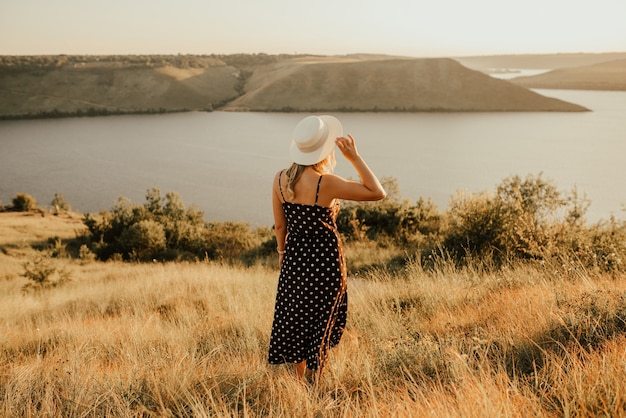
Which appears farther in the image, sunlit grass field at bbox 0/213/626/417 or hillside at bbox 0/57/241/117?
hillside at bbox 0/57/241/117

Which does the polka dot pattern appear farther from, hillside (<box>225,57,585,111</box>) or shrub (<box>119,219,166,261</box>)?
hillside (<box>225,57,585,111</box>)

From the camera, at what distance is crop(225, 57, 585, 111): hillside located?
331ft

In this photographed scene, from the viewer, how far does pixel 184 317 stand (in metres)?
5.11

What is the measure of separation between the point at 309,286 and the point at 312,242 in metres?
0.29

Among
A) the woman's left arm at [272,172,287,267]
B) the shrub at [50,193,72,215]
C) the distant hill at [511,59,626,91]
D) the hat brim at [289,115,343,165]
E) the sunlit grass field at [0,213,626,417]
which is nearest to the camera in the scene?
the sunlit grass field at [0,213,626,417]

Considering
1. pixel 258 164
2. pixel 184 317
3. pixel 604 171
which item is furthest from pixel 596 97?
pixel 184 317

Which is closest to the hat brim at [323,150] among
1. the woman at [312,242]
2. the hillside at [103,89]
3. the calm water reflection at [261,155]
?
the woman at [312,242]

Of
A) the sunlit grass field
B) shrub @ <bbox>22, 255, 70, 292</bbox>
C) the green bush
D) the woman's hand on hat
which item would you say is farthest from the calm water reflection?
the woman's hand on hat

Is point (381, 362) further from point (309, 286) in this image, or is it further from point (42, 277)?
point (42, 277)

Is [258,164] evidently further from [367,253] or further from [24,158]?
[367,253]

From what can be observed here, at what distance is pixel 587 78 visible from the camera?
412 feet

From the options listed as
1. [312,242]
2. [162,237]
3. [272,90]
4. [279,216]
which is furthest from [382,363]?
[272,90]

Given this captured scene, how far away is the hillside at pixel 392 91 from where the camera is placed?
100875mm

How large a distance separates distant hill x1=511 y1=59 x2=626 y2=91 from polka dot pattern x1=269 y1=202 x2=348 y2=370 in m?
99.1
